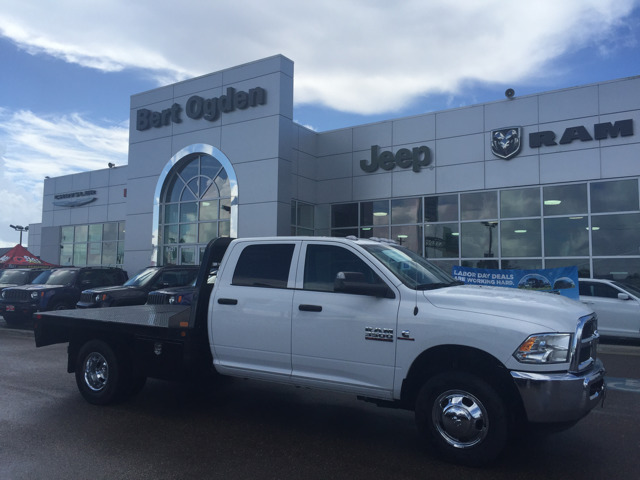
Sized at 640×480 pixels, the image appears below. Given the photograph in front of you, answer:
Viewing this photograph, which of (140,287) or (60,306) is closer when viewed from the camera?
(140,287)

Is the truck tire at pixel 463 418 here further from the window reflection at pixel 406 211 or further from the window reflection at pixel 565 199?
the window reflection at pixel 406 211

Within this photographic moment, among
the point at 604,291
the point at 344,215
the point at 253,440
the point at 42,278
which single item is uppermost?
the point at 344,215

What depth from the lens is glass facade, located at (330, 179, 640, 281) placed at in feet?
53.2

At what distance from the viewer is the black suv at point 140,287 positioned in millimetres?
12805

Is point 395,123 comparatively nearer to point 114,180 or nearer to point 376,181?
point 376,181

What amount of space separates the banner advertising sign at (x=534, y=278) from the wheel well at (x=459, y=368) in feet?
24.1

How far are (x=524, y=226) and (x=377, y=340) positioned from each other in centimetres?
1423

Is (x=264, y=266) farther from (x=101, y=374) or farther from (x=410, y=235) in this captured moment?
(x=410, y=235)

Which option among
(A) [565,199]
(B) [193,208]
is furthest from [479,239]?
(B) [193,208]

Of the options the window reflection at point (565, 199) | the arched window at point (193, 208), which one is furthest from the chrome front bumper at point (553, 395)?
the arched window at point (193, 208)

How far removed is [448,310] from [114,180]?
28.2m

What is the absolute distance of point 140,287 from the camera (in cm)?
1340

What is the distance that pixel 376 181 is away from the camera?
A: 20.6m

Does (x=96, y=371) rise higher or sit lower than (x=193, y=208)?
lower
